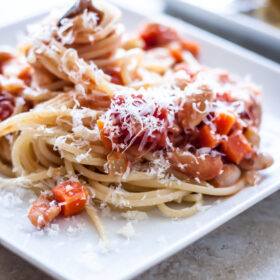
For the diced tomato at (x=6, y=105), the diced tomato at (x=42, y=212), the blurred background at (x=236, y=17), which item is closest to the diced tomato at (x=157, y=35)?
the blurred background at (x=236, y=17)

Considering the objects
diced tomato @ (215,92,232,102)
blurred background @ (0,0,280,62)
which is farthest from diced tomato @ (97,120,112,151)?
blurred background @ (0,0,280,62)

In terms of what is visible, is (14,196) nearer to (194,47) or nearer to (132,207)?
(132,207)

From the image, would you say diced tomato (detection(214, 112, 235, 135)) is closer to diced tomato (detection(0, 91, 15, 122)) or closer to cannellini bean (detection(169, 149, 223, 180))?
A: cannellini bean (detection(169, 149, 223, 180))

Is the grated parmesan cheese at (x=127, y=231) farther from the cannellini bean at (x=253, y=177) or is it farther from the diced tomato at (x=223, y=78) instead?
the diced tomato at (x=223, y=78)

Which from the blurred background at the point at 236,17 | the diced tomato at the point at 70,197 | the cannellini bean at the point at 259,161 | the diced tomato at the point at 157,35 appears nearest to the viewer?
the diced tomato at the point at 70,197

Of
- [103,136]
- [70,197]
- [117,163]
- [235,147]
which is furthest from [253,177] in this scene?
[70,197]

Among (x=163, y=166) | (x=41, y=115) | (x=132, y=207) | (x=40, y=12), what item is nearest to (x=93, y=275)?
(x=132, y=207)
